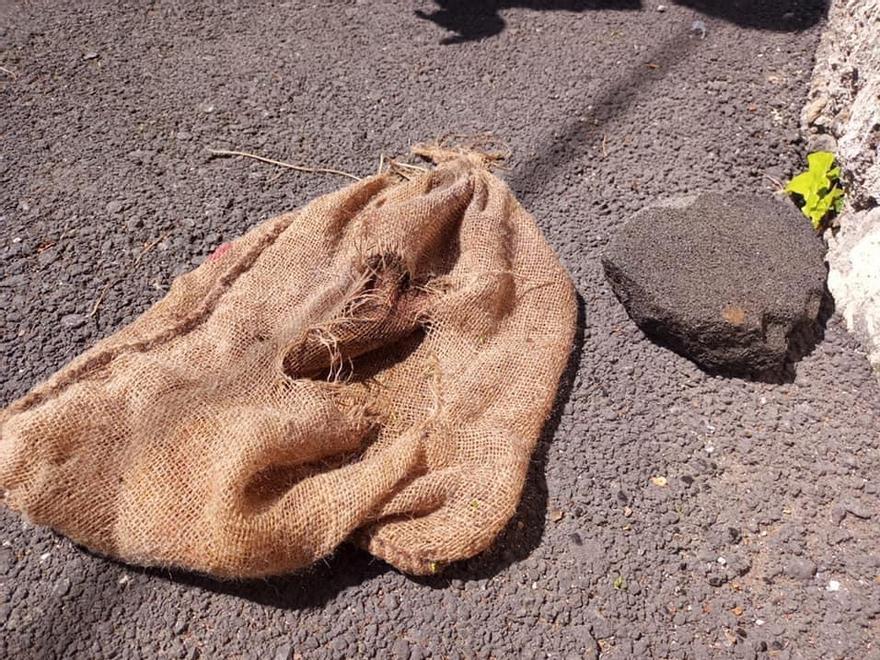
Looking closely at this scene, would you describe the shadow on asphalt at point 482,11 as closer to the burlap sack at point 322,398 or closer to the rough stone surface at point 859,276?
the burlap sack at point 322,398

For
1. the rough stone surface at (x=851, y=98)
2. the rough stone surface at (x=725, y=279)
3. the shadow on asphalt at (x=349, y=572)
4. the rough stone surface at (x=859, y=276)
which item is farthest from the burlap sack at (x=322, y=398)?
the rough stone surface at (x=851, y=98)

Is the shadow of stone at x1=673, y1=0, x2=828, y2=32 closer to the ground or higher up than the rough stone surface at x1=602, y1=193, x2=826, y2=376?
higher up

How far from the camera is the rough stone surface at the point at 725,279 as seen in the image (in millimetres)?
1900

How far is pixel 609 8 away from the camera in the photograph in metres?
3.22

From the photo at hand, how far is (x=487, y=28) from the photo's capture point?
10.3 ft

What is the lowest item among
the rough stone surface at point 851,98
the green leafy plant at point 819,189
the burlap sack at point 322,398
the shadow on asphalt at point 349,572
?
the shadow on asphalt at point 349,572

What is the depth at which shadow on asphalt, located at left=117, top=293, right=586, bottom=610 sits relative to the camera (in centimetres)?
155

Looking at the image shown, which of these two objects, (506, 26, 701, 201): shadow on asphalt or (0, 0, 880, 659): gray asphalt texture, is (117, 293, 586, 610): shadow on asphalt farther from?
(506, 26, 701, 201): shadow on asphalt

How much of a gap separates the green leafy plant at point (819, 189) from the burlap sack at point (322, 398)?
36.7 inches

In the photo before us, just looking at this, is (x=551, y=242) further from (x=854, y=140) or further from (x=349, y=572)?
(x=349, y=572)

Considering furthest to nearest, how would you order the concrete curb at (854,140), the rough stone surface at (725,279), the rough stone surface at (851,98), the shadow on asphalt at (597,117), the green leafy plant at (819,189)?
the shadow on asphalt at (597,117), the green leafy plant at (819,189), the rough stone surface at (851,98), the concrete curb at (854,140), the rough stone surface at (725,279)

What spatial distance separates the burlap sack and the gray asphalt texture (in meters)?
0.13

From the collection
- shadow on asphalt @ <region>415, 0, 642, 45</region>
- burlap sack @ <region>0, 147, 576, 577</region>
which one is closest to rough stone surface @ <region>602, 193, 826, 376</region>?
burlap sack @ <region>0, 147, 576, 577</region>

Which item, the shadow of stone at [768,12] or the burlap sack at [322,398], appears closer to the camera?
the burlap sack at [322,398]
